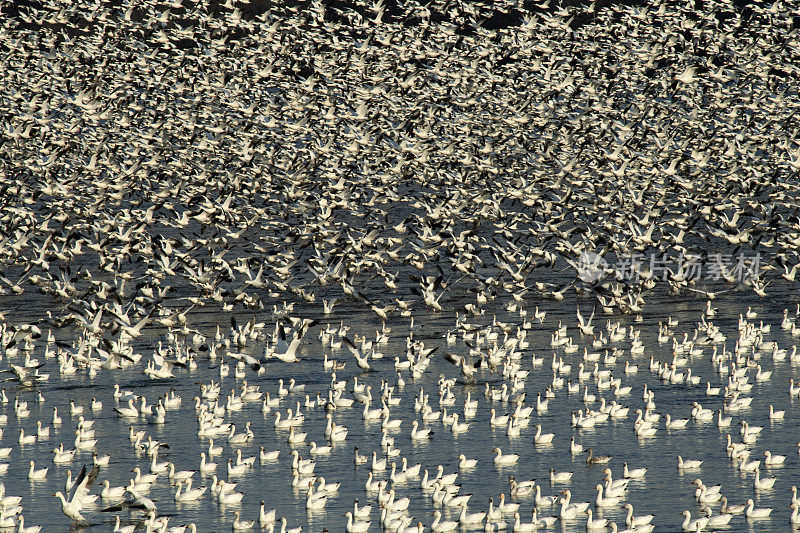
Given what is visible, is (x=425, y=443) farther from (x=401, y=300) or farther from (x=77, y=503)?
(x=401, y=300)

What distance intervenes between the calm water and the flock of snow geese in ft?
0.52

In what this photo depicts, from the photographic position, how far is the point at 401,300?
225ft

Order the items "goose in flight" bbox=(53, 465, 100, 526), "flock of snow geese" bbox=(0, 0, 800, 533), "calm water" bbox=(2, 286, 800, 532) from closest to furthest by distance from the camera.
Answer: "goose in flight" bbox=(53, 465, 100, 526) → "calm water" bbox=(2, 286, 800, 532) → "flock of snow geese" bbox=(0, 0, 800, 533)

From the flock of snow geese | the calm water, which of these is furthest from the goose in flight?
the calm water

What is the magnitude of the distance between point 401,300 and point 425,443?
2658cm

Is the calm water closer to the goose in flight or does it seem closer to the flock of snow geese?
the flock of snow geese

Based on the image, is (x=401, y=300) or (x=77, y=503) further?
(x=401, y=300)

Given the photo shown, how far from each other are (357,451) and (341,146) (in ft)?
171

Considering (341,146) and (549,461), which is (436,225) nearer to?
(341,146)

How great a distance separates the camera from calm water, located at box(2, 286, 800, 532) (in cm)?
3569

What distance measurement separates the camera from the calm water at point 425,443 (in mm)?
35688

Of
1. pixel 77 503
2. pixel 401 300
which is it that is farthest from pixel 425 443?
pixel 401 300

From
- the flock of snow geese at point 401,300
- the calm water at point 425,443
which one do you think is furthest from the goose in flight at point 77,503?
the calm water at point 425,443

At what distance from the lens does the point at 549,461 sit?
131 feet
